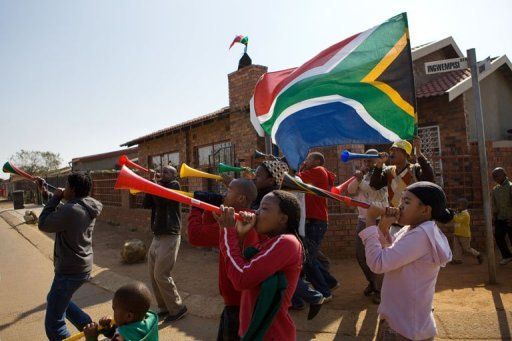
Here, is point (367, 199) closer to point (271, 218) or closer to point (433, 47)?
point (271, 218)

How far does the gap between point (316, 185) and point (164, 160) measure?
1012 cm

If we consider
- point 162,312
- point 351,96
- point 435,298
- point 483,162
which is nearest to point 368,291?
point 435,298

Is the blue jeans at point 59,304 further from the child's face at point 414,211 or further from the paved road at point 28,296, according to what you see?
the child's face at point 414,211

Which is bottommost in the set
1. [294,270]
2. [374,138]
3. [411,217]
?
[294,270]

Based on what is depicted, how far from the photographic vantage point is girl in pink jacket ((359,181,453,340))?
6.42 feet

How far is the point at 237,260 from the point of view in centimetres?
180

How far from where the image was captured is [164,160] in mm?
13617

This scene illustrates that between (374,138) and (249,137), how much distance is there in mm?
5195

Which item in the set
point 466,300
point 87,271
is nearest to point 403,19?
point 466,300

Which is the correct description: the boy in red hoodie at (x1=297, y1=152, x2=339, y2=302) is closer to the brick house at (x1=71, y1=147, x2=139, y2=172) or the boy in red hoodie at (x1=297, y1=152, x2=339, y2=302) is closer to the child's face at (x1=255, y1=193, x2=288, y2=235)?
the child's face at (x1=255, y1=193, x2=288, y2=235)

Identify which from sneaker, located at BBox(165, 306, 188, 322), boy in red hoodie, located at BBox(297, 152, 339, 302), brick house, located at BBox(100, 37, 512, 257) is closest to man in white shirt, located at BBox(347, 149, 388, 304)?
boy in red hoodie, located at BBox(297, 152, 339, 302)

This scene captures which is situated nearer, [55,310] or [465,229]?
[55,310]

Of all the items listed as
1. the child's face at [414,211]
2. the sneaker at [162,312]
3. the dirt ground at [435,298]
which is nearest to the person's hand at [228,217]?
the child's face at [414,211]

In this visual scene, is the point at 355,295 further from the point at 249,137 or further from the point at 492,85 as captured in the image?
the point at 492,85
